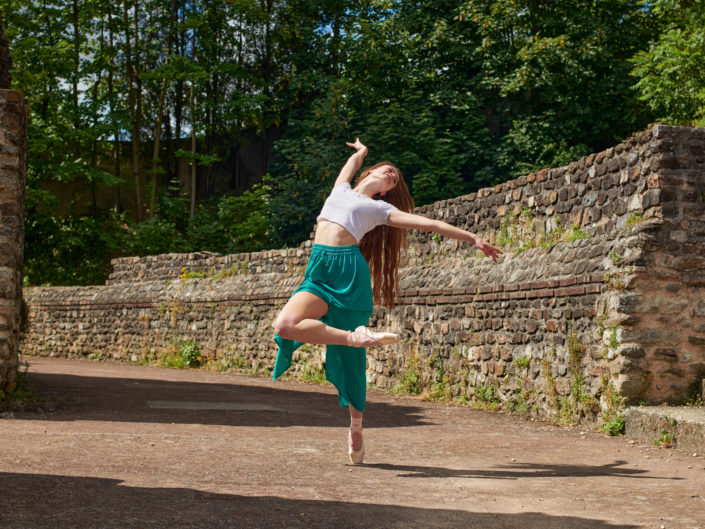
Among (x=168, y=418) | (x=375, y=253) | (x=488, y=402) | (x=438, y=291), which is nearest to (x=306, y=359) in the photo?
(x=438, y=291)

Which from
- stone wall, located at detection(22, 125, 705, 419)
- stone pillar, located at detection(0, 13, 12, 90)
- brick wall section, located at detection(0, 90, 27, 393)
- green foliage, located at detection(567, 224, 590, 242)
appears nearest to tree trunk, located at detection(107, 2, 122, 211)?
stone wall, located at detection(22, 125, 705, 419)

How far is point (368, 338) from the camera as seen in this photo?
4262mm

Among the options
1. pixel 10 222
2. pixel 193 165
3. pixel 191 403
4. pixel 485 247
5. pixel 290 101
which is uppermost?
pixel 290 101

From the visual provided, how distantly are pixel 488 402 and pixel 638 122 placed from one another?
556 inches

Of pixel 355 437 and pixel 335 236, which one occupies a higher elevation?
pixel 335 236

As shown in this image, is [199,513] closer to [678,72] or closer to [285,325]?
[285,325]

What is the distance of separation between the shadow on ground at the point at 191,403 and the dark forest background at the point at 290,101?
35.4 feet

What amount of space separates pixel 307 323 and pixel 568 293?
395 centimetres

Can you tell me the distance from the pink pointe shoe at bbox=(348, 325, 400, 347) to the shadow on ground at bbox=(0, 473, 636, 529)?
0.85m

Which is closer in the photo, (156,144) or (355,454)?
(355,454)

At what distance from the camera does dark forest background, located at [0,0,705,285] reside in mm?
20297

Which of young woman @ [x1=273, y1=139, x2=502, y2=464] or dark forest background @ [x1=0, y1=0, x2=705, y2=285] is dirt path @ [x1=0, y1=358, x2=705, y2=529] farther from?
dark forest background @ [x1=0, y1=0, x2=705, y2=285]

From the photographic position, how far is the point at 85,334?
19.4 meters

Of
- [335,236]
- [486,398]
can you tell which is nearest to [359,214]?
[335,236]
